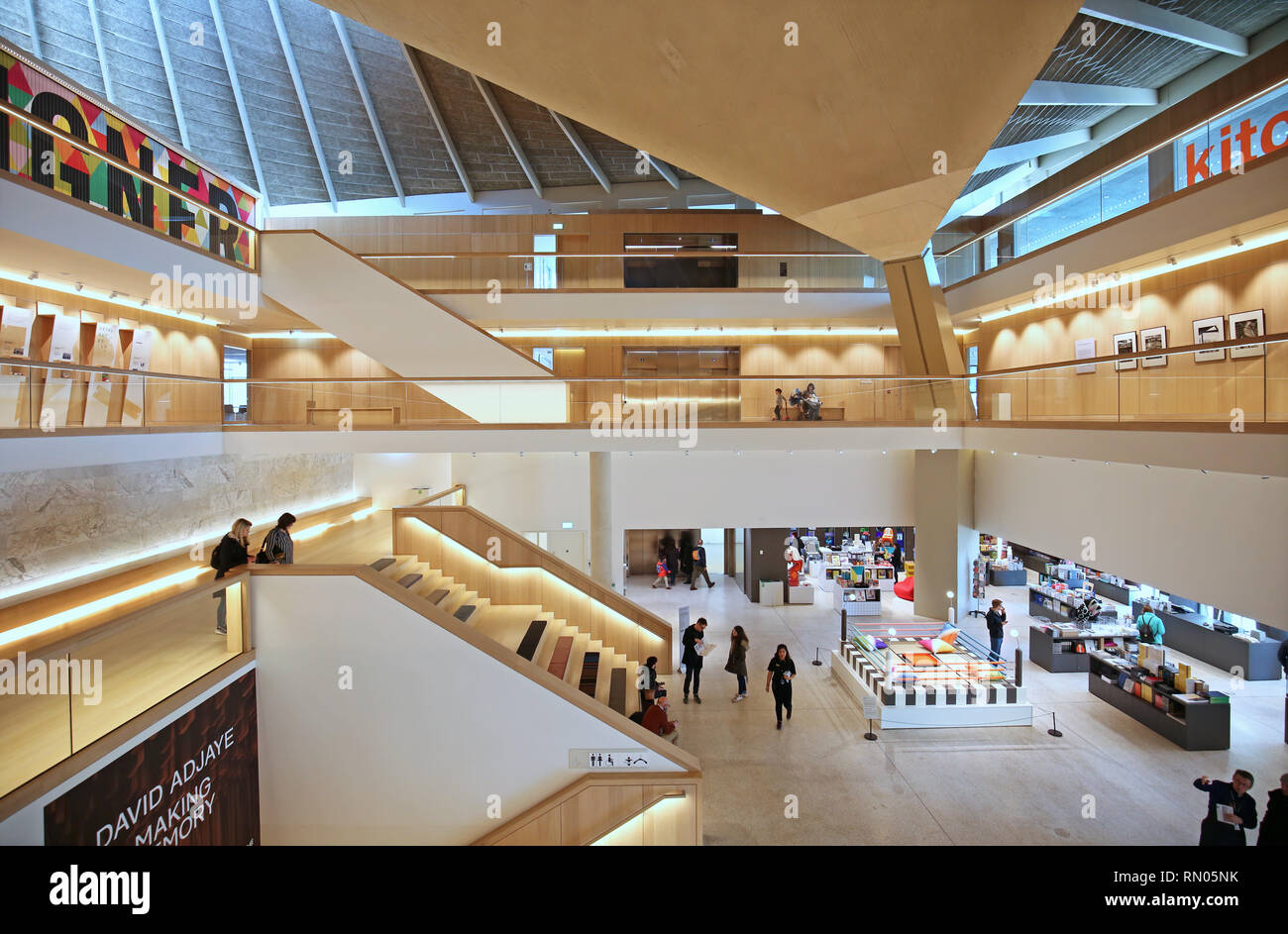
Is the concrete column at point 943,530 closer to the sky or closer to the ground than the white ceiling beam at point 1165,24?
closer to the ground

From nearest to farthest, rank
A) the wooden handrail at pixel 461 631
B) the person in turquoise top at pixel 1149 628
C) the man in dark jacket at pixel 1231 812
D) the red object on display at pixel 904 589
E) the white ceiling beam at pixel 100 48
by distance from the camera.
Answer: the man in dark jacket at pixel 1231 812 → the wooden handrail at pixel 461 631 → the person in turquoise top at pixel 1149 628 → the white ceiling beam at pixel 100 48 → the red object on display at pixel 904 589

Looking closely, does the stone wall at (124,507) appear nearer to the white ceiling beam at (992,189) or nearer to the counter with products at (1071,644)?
the counter with products at (1071,644)

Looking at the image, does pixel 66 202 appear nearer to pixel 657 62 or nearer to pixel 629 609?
pixel 657 62

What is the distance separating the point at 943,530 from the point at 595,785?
1049 centimetres

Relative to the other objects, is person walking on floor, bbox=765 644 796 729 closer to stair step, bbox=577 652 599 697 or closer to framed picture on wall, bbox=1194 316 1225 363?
stair step, bbox=577 652 599 697

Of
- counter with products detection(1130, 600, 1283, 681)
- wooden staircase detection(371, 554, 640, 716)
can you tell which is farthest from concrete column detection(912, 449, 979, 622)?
wooden staircase detection(371, 554, 640, 716)

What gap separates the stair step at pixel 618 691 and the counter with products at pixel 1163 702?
7.22 meters

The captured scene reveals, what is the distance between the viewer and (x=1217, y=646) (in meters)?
11.3

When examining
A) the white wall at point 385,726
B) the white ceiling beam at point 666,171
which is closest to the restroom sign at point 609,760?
the white wall at point 385,726

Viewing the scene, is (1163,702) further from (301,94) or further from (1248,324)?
(301,94)

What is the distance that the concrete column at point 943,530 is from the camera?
Answer: 14.2 metres

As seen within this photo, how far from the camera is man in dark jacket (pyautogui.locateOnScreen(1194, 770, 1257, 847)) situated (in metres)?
5.78

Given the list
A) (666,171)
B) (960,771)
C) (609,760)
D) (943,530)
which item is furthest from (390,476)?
(960,771)
